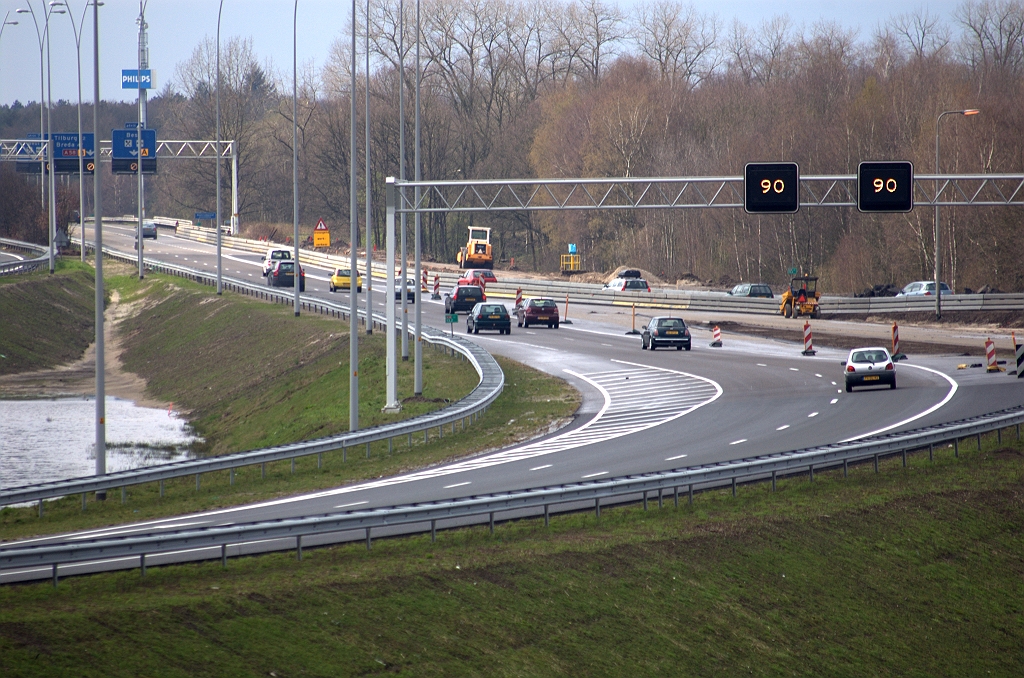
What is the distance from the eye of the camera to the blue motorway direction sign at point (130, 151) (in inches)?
3223

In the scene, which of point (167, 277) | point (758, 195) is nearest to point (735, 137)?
point (167, 277)

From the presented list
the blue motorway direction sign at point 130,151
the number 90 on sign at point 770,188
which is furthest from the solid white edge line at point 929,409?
the blue motorway direction sign at point 130,151

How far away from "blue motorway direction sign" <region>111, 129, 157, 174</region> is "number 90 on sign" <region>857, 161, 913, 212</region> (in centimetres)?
5928

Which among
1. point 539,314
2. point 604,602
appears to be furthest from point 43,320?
point 604,602

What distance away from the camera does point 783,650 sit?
49.0 ft

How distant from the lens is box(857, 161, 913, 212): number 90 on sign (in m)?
30.2

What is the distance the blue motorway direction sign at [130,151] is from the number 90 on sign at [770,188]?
5757 cm

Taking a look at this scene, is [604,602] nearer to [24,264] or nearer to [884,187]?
[884,187]

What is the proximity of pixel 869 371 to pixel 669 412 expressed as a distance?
6.85 meters

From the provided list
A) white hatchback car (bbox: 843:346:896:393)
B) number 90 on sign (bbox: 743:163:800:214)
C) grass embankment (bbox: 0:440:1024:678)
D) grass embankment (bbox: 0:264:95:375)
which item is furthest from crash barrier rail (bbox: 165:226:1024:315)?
grass embankment (bbox: 0:440:1024:678)

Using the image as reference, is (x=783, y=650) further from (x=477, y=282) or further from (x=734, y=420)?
(x=477, y=282)

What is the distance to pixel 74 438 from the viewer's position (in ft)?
119

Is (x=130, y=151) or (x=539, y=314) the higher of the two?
(x=130, y=151)

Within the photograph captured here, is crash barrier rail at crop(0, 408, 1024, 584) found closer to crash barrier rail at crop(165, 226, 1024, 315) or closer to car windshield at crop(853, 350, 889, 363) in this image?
car windshield at crop(853, 350, 889, 363)
